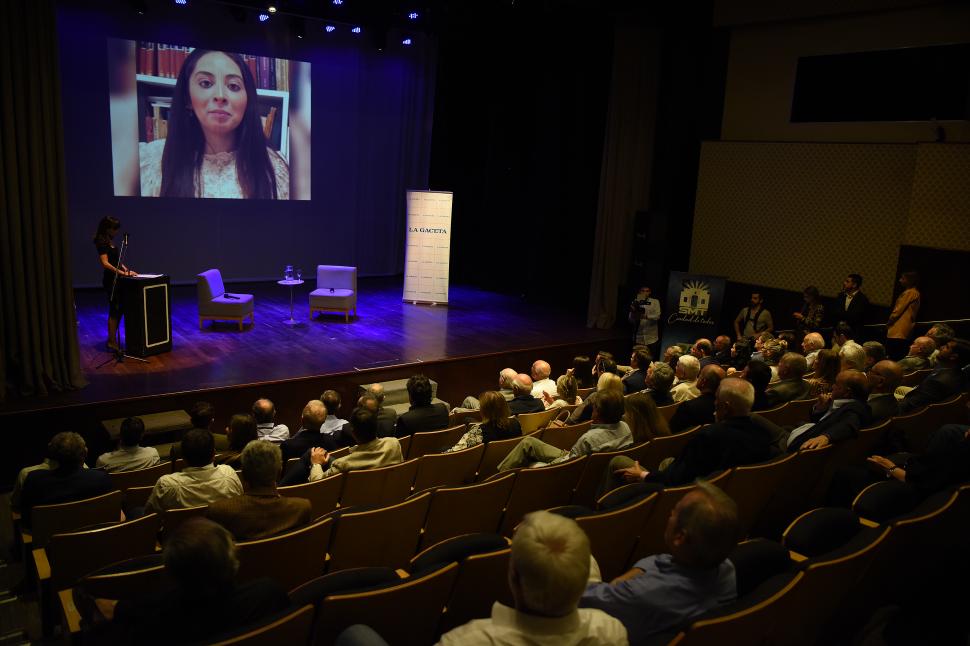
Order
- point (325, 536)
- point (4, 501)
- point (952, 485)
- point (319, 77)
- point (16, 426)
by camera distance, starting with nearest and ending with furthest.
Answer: point (325, 536)
point (952, 485)
point (4, 501)
point (16, 426)
point (319, 77)

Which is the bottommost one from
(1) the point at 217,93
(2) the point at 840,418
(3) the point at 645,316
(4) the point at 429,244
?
(3) the point at 645,316

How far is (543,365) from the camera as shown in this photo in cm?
626

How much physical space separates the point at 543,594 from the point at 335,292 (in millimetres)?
8789

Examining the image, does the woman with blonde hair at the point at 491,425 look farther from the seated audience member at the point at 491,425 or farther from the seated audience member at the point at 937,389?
the seated audience member at the point at 937,389

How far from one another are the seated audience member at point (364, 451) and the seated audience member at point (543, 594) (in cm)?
237

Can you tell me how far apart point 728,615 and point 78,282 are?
11024mm

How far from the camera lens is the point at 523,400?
540 centimetres

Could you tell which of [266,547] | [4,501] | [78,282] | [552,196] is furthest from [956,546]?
[78,282]

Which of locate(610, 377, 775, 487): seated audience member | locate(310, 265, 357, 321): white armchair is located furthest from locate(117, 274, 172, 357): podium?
locate(610, 377, 775, 487): seated audience member

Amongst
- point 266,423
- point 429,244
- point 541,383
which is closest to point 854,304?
point 541,383

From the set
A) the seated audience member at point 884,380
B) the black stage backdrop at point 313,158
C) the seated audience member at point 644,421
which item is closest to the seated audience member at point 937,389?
the seated audience member at point 884,380

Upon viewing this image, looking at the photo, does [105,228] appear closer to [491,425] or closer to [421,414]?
[421,414]

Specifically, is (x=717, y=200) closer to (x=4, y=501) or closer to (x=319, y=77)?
(x=319, y=77)

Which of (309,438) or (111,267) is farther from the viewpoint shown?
(111,267)
